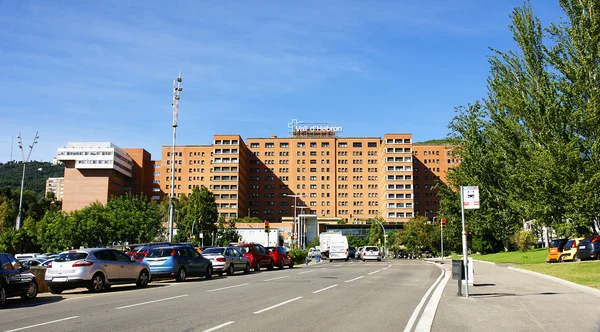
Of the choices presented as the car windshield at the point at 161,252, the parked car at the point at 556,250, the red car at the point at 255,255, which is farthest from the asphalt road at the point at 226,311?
the parked car at the point at 556,250

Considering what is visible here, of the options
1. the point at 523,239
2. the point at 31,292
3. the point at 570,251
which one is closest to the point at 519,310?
the point at 31,292

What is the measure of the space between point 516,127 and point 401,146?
372 ft

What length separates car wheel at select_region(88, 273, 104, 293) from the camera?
18641 mm

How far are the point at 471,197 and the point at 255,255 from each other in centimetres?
1916

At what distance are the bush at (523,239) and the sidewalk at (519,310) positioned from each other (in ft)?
136

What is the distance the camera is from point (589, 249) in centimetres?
2998

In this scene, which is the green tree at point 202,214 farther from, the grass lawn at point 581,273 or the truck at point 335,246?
the grass lawn at point 581,273

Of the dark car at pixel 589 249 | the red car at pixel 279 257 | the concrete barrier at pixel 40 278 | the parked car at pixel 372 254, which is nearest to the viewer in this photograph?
the concrete barrier at pixel 40 278

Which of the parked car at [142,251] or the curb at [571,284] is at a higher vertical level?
the parked car at [142,251]

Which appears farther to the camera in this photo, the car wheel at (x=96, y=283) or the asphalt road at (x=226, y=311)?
the car wheel at (x=96, y=283)

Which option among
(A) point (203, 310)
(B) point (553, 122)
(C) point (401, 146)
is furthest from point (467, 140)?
(C) point (401, 146)

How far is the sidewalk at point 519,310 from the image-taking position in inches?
408

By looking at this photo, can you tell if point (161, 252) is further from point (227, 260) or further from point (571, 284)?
point (571, 284)

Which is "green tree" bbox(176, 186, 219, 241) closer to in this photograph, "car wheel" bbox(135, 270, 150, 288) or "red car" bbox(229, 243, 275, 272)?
"red car" bbox(229, 243, 275, 272)
